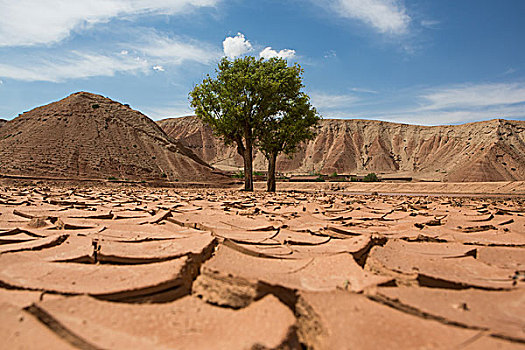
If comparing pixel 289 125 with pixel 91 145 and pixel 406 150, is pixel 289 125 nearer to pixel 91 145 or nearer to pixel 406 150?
pixel 91 145

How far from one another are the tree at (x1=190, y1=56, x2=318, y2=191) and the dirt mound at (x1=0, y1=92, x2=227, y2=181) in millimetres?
10327

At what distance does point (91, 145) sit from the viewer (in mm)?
21969

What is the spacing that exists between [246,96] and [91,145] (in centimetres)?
1450

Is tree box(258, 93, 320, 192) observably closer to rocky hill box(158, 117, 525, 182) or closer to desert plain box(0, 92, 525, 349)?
desert plain box(0, 92, 525, 349)

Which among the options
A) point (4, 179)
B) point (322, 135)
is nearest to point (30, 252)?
point (4, 179)

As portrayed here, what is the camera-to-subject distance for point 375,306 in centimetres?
107

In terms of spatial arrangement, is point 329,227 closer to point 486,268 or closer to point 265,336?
point 486,268

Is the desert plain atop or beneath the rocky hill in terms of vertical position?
beneath

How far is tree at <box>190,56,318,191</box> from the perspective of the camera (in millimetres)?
12766

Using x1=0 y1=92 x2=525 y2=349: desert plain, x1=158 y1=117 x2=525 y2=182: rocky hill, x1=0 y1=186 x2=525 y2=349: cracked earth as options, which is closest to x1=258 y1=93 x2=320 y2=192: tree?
x1=0 y1=92 x2=525 y2=349: desert plain

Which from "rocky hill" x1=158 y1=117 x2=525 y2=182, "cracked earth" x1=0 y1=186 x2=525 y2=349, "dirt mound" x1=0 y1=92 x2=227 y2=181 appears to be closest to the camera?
"cracked earth" x1=0 y1=186 x2=525 y2=349

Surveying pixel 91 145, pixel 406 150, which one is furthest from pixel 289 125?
pixel 406 150

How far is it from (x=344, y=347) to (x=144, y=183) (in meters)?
19.0

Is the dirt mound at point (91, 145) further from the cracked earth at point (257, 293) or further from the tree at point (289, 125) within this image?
the cracked earth at point (257, 293)
